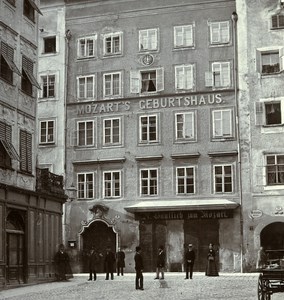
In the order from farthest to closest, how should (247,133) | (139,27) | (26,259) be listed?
(139,27), (247,133), (26,259)

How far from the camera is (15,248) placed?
26.9 m

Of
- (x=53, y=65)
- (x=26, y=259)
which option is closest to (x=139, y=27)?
(x=53, y=65)

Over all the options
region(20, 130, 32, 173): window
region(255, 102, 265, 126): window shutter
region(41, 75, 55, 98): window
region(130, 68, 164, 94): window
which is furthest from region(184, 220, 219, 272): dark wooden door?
region(20, 130, 32, 173): window

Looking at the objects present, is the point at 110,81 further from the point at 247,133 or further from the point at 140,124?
the point at 247,133

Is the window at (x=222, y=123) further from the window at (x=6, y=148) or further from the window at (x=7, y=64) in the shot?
the window at (x=6, y=148)

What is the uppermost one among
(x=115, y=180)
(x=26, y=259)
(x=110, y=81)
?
(x=110, y=81)

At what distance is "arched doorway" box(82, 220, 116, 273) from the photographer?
41094mm

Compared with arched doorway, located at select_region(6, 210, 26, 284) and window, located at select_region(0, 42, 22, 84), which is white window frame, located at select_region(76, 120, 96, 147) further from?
arched doorway, located at select_region(6, 210, 26, 284)

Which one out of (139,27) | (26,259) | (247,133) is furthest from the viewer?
(139,27)

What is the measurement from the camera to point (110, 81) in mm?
42438

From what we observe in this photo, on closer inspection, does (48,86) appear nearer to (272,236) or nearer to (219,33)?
(219,33)

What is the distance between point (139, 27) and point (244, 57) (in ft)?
21.9

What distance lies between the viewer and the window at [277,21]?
131 ft

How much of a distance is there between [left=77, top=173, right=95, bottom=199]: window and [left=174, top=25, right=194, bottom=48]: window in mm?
9217
